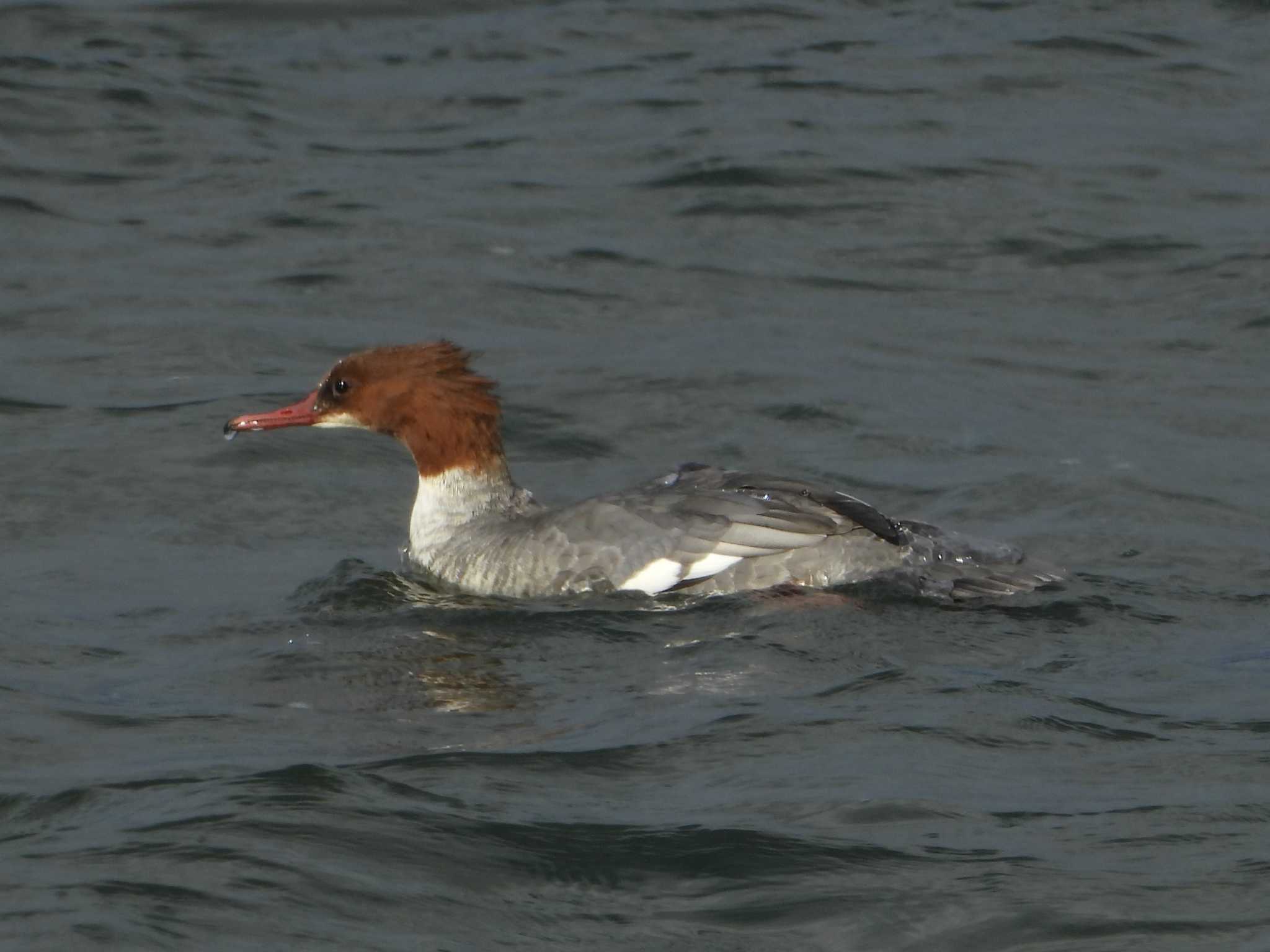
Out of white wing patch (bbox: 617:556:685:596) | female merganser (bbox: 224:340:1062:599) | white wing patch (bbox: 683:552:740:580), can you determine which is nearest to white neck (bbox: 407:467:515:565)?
female merganser (bbox: 224:340:1062:599)

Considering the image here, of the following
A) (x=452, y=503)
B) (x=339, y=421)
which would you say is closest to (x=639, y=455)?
(x=452, y=503)

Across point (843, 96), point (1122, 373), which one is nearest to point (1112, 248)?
point (1122, 373)

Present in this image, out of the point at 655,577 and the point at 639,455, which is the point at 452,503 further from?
the point at 639,455

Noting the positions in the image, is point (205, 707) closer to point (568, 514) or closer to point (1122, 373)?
point (568, 514)

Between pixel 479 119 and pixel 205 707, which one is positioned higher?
pixel 479 119

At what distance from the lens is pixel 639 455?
1035 centimetres

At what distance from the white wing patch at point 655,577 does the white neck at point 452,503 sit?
1.05 meters

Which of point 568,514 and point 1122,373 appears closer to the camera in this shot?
point 568,514

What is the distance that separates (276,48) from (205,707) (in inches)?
440

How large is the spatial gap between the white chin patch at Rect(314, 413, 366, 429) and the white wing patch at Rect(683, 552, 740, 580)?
177cm

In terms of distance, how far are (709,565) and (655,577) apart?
8.3 inches

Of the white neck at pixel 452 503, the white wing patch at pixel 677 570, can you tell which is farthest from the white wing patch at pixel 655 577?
the white neck at pixel 452 503

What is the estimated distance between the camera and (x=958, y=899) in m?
5.28

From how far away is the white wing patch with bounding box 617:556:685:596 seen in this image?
25.9 feet
